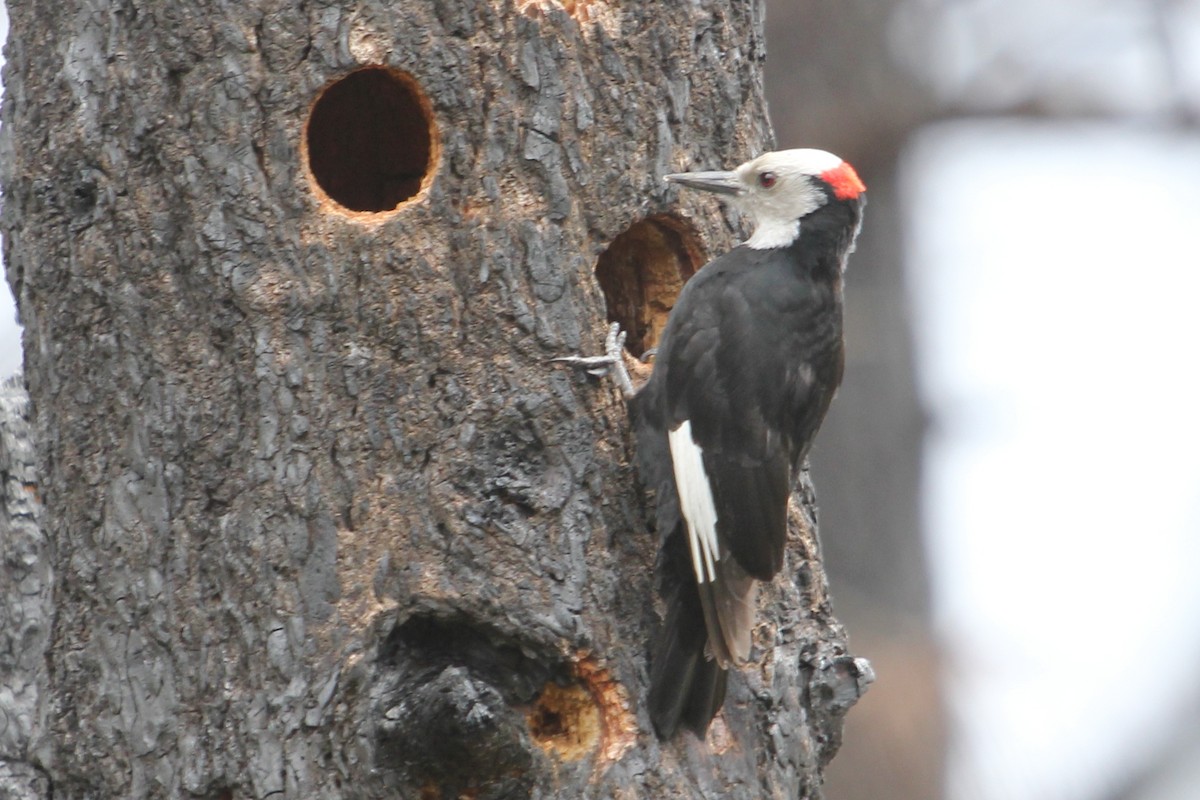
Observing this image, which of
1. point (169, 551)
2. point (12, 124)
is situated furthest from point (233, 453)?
point (12, 124)

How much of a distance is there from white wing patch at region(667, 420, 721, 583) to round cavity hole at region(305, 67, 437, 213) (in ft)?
3.09

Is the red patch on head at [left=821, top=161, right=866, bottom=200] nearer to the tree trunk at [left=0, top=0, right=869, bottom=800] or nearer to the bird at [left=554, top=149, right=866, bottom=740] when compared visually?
the bird at [left=554, top=149, right=866, bottom=740]

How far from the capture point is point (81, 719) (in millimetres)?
3150

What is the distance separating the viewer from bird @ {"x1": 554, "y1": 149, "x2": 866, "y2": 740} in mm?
3240

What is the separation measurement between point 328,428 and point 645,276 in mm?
1094

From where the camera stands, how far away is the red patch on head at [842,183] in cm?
424

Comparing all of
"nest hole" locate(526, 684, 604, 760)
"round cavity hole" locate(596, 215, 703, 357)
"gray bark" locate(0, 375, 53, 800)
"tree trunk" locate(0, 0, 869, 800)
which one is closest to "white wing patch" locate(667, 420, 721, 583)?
"tree trunk" locate(0, 0, 869, 800)

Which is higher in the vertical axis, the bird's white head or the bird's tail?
the bird's white head

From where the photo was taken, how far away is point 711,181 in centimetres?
363

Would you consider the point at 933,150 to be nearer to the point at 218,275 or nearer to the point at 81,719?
the point at 218,275

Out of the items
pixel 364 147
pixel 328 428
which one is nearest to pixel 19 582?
pixel 328 428

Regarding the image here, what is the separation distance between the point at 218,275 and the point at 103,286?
0.26 m

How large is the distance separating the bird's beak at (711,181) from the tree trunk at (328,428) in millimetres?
148

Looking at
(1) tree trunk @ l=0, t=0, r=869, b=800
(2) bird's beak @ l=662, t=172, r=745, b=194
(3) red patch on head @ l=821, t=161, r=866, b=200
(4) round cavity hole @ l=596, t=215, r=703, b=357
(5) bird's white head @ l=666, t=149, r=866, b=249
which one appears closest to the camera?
(1) tree trunk @ l=0, t=0, r=869, b=800
